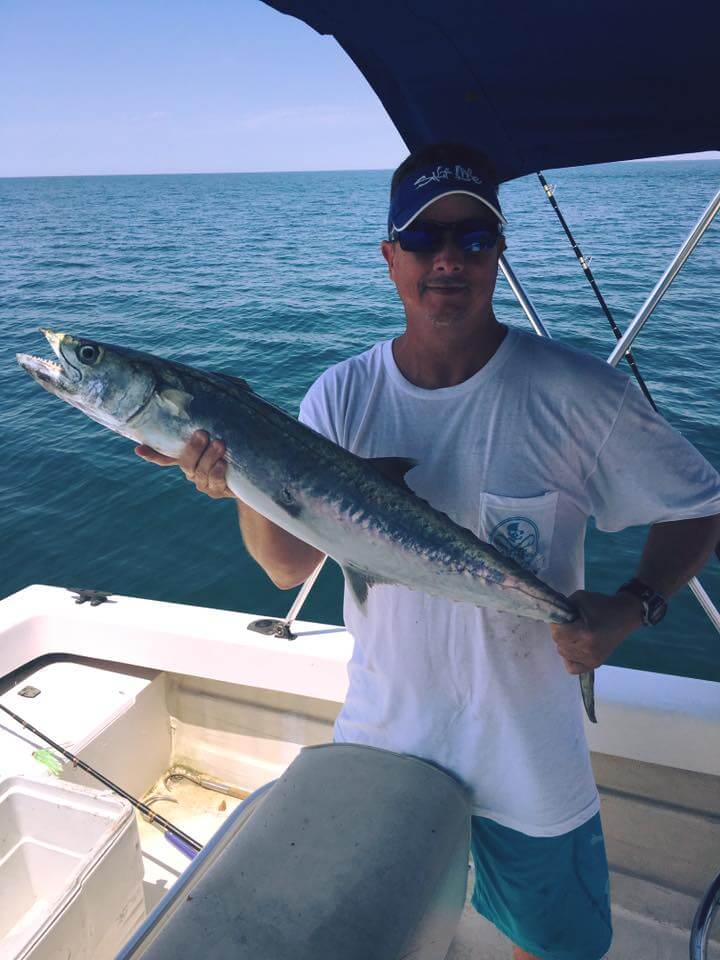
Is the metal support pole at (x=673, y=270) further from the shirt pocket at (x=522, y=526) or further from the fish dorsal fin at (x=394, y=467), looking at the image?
the fish dorsal fin at (x=394, y=467)

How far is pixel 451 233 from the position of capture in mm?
1825

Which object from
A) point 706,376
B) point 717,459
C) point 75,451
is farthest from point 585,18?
point 706,376

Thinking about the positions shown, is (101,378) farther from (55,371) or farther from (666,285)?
(666,285)

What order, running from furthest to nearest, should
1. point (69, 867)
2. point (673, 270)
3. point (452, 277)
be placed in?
1. point (69, 867)
2. point (673, 270)
3. point (452, 277)

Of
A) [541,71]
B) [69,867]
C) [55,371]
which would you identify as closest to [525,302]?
[541,71]

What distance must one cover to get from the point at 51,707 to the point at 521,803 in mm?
2824

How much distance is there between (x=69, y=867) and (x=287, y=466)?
2.24 metres

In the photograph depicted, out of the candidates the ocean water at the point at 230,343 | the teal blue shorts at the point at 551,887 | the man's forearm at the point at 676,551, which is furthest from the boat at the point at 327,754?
the ocean water at the point at 230,343

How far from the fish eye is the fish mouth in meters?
0.04

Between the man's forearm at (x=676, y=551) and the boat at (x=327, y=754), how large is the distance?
0.91m

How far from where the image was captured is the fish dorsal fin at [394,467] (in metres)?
1.87

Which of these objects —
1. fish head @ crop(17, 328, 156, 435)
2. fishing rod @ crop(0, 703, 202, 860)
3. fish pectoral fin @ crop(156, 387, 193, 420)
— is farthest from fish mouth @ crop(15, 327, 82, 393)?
fishing rod @ crop(0, 703, 202, 860)

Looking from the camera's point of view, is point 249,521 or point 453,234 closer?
point 453,234

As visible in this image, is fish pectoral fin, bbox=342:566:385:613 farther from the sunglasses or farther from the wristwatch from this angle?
the sunglasses
